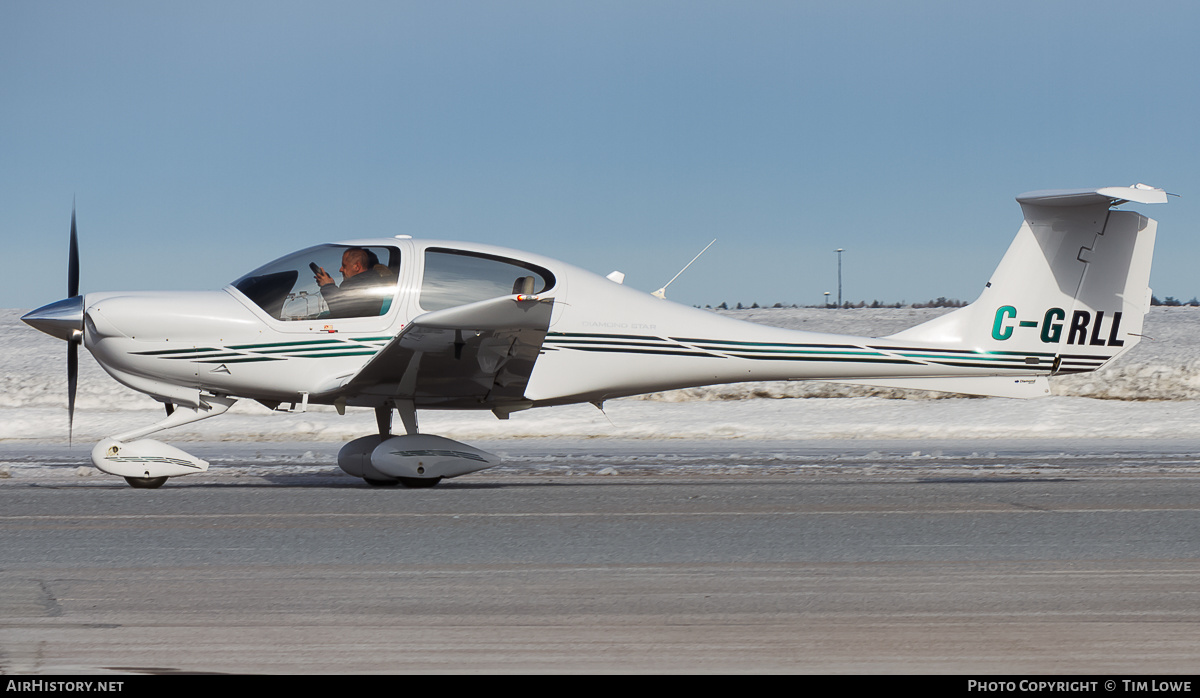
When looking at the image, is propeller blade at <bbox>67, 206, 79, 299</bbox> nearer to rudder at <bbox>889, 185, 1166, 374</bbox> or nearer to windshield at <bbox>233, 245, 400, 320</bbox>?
windshield at <bbox>233, 245, 400, 320</bbox>

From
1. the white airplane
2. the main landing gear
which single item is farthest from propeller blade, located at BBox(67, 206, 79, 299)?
the main landing gear

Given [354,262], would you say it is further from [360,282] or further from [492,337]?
[492,337]

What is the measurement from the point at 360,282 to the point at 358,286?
0.04 meters

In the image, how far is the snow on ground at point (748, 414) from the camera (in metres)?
17.8

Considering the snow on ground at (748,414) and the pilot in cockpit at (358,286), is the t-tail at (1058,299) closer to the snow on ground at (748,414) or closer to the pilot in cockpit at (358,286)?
the pilot in cockpit at (358,286)

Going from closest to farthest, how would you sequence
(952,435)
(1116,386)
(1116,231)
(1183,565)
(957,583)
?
(957,583) < (1183,565) < (1116,231) < (952,435) < (1116,386)

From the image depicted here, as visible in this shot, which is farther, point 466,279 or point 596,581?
point 466,279

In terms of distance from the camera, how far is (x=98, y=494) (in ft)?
26.4

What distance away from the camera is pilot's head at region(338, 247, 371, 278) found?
28.1ft

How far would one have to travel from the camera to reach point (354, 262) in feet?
28.1

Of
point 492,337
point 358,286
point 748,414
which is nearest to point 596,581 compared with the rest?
point 492,337

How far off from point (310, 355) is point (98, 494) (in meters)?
1.99
